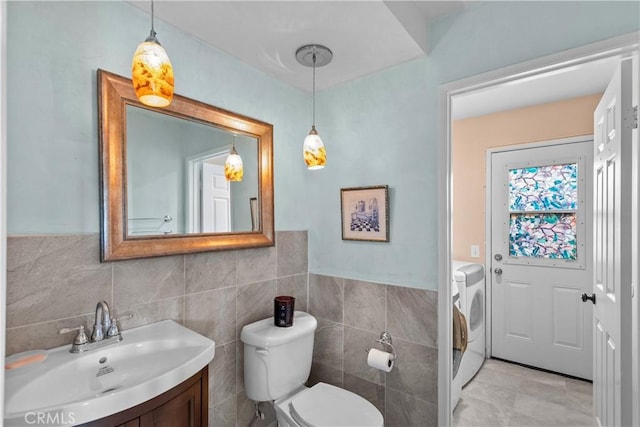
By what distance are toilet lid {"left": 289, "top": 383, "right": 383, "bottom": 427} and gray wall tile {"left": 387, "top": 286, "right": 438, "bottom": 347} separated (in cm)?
42

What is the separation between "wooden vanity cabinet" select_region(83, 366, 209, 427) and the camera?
92 cm

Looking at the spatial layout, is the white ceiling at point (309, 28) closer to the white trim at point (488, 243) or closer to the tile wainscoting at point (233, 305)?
the tile wainscoting at point (233, 305)

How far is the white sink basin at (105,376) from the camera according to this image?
827 millimetres

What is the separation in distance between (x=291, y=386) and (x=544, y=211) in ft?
8.81

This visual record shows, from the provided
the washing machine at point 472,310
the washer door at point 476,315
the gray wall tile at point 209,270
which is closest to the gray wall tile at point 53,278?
the gray wall tile at point 209,270

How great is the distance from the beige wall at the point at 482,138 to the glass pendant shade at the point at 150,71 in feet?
10.1

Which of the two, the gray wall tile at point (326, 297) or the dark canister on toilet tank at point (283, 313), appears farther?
the gray wall tile at point (326, 297)

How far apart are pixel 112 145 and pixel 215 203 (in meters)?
0.53

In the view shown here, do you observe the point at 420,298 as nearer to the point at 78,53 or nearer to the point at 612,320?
the point at 612,320

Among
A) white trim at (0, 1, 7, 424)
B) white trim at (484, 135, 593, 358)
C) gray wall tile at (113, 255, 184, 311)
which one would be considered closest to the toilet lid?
gray wall tile at (113, 255, 184, 311)

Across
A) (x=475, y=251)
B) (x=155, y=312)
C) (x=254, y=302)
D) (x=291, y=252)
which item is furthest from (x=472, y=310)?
(x=155, y=312)

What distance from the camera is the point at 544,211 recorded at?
9.65ft

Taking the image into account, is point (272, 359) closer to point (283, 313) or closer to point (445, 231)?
point (283, 313)

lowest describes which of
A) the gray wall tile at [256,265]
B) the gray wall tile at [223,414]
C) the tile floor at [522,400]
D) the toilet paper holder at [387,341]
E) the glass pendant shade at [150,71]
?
the tile floor at [522,400]
